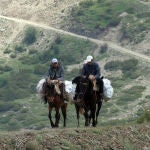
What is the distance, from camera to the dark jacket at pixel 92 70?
26062 mm

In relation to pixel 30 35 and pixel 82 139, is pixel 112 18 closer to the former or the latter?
pixel 30 35

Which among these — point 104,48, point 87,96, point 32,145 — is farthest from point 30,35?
point 32,145

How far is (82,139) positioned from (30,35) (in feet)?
449

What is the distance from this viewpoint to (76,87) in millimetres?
26516

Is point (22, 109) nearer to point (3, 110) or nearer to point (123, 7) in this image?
point (3, 110)

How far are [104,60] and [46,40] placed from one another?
844 inches

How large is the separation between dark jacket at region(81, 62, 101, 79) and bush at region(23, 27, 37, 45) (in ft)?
430

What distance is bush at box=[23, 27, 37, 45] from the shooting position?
157375 mm

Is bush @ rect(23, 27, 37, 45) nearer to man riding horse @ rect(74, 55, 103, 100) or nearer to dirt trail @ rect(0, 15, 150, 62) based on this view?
dirt trail @ rect(0, 15, 150, 62)

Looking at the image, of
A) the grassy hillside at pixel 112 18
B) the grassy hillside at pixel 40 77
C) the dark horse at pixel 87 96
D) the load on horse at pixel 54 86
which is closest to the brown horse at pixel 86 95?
the dark horse at pixel 87 96

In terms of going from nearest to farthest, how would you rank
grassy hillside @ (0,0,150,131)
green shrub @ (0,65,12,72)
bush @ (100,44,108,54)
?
grassy hillside @ (0,0,150,131) → bush @ (100,44,108,54) → green shrub @ (0,65,12,72)

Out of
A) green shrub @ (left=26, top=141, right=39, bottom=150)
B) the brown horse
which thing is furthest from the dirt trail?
green shrub @ (left=26, top=141, right=39, bottom=150)

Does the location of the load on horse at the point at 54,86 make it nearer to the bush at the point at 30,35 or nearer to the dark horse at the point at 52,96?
the dark horse at the point at 52,96

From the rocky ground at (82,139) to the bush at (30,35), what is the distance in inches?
5212
